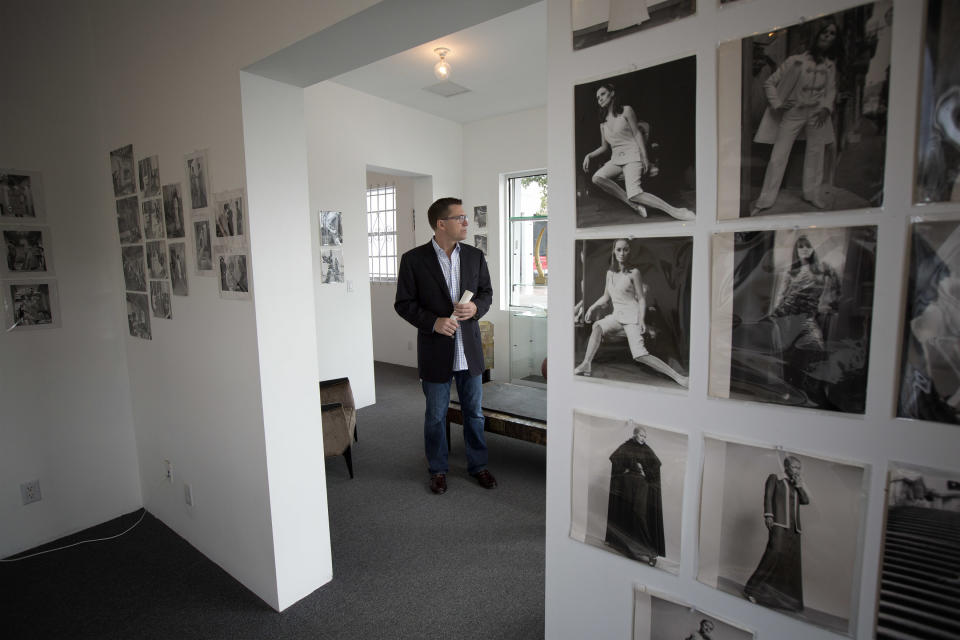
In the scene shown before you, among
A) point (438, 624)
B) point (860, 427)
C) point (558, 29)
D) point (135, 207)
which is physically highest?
point (558, 29)

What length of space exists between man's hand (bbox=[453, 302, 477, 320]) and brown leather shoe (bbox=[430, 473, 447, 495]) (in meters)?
1.09

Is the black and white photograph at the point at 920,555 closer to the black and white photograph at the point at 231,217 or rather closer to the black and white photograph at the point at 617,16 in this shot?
the black and white photograph at the point at 617,16

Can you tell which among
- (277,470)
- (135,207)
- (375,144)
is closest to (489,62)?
(375,144)

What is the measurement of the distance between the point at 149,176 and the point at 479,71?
2.90 meters

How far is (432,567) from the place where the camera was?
7.82 feet

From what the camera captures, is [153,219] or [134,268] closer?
[153,219]

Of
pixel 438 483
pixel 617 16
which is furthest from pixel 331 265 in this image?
pixel 617 16

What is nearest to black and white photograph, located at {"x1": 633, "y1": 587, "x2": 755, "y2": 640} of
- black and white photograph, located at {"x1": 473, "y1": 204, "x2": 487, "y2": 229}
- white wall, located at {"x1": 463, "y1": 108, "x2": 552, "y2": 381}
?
white wall, located at {"x1": 463, "y1": 108, "x2": 552, "y2": 381}

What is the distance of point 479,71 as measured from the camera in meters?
4.26

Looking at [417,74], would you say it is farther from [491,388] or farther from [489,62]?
[491,388]

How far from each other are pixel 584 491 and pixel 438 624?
4.23 feet

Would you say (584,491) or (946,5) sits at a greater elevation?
(946,5)

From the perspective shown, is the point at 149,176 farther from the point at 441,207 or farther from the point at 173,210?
the point at 441,207

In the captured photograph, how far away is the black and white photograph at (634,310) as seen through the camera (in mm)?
974
